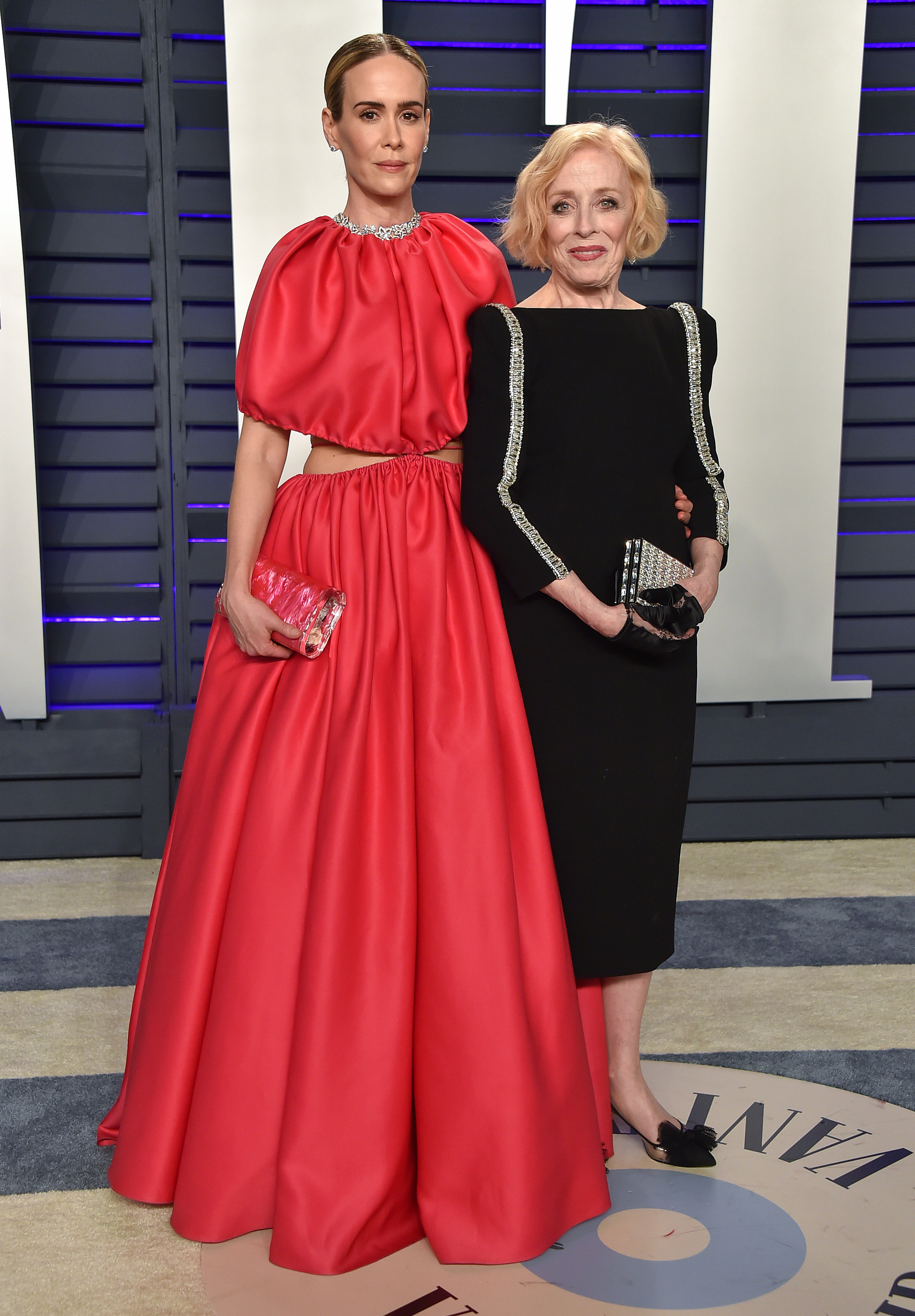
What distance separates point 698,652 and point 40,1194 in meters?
2.55

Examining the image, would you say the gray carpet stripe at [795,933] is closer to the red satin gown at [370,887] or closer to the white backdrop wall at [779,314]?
the white backdrop wall at [779,314]

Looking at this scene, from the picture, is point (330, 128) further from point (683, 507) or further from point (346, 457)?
point (683, 507)

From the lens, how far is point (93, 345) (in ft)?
11.9

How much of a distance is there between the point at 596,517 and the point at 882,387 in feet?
8.18

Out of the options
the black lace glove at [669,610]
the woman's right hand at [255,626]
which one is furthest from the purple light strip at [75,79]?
the black lace glove at [669,610]

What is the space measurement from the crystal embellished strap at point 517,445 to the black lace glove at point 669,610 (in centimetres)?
13

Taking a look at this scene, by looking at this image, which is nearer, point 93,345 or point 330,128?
point 330,128

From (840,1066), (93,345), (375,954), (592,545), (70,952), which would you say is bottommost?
(70,952)

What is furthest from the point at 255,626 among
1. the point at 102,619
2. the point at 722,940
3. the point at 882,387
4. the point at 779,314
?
the point at 882,387

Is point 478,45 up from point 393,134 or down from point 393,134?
up

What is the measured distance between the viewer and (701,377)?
6.02 ft

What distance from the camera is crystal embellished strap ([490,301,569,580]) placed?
5.53ft

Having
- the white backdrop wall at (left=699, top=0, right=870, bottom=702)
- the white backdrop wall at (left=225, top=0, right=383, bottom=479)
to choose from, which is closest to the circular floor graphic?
the white backdrop wall at (left=699, top=0, right=870, bottom=702)

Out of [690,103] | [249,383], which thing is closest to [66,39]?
[690,103]
